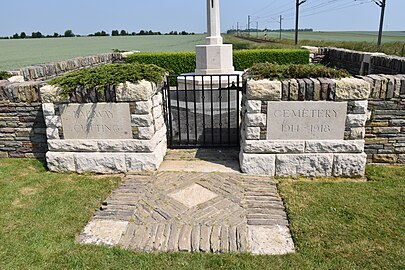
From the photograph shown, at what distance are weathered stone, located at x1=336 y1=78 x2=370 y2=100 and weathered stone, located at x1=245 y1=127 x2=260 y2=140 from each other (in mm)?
1108

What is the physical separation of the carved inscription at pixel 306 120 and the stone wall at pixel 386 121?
63cm

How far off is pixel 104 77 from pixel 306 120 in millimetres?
2817

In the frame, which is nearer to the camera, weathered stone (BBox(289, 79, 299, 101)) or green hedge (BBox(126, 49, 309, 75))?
weathered stone (BBox(289, 79, 299, 101))

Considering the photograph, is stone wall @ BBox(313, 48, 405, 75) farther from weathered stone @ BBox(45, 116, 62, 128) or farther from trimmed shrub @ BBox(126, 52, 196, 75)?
weathered stone @ BBox(45, 116, 62, 128)

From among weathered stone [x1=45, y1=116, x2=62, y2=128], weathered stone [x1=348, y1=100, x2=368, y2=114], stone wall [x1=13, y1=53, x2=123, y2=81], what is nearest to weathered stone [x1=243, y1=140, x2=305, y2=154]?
weathered stone [x1=348, y1=100, x2=368, y2=114]

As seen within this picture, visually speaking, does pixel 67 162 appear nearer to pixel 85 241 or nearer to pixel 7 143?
pixel 7 143

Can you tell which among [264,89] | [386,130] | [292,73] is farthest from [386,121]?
[264,89]

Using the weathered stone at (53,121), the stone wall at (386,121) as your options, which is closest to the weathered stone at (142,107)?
the weathered stone at (53,121)

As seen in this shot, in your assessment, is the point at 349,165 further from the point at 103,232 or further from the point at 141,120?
the point at 103,232

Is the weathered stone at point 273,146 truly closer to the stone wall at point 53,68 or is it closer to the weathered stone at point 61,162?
the weathered stone at point 61,162

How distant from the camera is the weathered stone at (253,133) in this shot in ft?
14.4

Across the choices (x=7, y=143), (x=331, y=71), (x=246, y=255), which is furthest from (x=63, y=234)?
(x=331, y=71)

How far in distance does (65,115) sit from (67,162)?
0.69 m

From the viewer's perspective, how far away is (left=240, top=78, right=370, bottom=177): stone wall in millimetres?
4227
